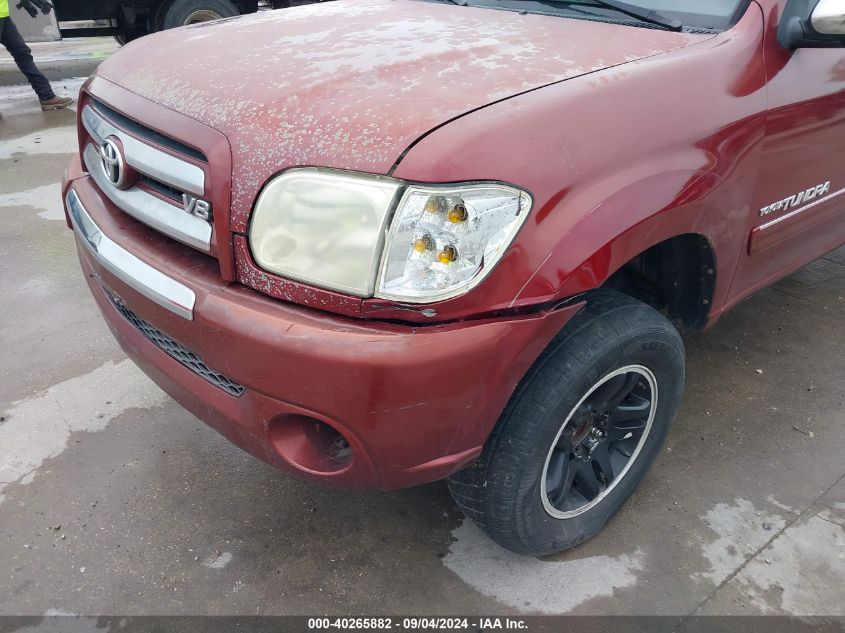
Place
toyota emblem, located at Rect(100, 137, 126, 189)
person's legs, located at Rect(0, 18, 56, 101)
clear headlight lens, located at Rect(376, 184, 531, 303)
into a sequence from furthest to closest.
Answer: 1. person's legs, located at Rect(0, 18, 56, 101)
2. toyota emblem, located at Rect(100, 137, 126, 189)
3. clear headlight lens, located at Rect(376, 184, 531, 303)

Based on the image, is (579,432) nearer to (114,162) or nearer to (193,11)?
(114,162)

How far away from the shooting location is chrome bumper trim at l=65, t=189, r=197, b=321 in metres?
1.61

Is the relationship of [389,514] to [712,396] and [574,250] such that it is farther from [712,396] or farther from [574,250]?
[712,396]

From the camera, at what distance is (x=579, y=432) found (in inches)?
76.9

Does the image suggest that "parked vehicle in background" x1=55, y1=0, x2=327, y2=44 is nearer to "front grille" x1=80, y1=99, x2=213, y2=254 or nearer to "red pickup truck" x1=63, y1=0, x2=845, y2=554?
"red pickup truck" x1=63, y1=0, x2=845, y2=554

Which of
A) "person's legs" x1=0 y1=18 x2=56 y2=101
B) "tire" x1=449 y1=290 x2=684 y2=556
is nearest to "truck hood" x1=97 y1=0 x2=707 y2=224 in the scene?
"tire" x1=449 y1=290 x2=684 y2=556

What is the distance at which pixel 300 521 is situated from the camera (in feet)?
7.11

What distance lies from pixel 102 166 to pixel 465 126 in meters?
1.14

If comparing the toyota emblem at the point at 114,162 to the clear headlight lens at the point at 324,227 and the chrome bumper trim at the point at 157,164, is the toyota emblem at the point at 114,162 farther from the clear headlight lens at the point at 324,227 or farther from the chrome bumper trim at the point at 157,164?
the clear headlight lens at the point at 324,227

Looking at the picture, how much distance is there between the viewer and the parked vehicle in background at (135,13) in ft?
22.2

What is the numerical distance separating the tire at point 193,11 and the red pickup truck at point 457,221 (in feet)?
17.5

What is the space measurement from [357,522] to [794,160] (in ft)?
5.68

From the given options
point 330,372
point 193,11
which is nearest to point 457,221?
point 330,372

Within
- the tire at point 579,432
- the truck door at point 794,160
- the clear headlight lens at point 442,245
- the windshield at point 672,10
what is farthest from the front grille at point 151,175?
the truck door at point 794,160
